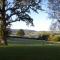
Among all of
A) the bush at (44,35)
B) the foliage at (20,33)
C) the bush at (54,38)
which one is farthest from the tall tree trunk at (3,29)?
the bush at (54,38)

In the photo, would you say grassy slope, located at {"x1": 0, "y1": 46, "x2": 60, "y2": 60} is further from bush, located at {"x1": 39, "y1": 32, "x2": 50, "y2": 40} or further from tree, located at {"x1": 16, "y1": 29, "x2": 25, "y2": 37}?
tree, located at {"x1": 16, "y1": 29, "x2": 25, "y2": 37}

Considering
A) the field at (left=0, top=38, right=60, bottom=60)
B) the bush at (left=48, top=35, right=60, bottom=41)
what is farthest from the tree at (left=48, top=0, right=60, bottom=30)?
the field at (left=0, top=38, right=60, bottom=60)

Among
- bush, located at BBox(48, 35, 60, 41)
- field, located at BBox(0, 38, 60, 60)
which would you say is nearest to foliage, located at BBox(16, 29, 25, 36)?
bush, located at BBox(48, 35, 60, 41)

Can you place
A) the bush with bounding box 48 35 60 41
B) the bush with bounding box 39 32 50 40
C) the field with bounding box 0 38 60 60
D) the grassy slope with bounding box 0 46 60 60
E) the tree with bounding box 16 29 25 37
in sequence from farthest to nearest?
1. the bush with bounding box 48 35 60 41
2. the tree with bounding box 16 29 25 37
3. the bush with bounding box 39 32 50 40
4. the field with bounding box 0 38 60 60
5. the grassy slope with bounding box 0 46 60 60

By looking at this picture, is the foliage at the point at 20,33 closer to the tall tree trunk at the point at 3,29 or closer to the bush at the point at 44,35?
the bush at the point at 44,35

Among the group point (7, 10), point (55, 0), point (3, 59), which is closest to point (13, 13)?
point (7, 10)

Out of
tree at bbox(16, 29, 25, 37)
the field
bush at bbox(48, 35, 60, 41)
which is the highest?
the field

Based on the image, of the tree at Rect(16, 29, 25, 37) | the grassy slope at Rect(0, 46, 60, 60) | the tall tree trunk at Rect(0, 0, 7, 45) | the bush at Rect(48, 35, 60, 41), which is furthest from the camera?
the bush at Rect(48, 35, 60, 41)

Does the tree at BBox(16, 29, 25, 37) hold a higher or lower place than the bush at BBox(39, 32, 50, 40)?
higher

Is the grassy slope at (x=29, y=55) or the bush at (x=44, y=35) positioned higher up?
the grassy slope at (x=29, y=55)

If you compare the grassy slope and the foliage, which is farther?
the foliage

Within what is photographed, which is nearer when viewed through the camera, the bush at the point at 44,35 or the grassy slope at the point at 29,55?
the grassy slope at the point at 29,55

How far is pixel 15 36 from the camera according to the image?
155 ft

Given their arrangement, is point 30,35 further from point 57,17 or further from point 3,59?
point 3,59
